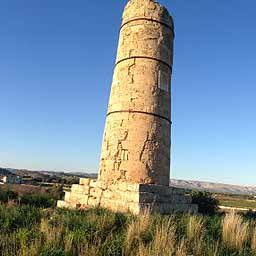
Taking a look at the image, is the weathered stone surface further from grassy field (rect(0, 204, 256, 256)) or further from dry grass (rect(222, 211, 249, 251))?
dry grass (rect(222, 211, 249, 251))

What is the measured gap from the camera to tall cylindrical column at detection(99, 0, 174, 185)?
29.6 ft

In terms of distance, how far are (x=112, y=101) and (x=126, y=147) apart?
1.45 meters

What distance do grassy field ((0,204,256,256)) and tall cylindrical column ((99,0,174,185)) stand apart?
184 centimetres

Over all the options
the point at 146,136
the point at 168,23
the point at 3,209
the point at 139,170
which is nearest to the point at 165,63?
the point at 168,23

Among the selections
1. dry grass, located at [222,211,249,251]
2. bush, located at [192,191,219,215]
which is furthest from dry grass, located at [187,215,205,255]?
bush, located at [192,191,219,215]

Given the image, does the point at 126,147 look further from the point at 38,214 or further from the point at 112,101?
the point at 38,214

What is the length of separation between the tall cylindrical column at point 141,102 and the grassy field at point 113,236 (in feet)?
6.05

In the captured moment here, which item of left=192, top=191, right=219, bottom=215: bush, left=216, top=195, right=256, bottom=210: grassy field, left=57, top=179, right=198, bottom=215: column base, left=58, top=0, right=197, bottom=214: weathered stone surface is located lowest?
left=216, top=195, right=256, bottom=210: grassy field

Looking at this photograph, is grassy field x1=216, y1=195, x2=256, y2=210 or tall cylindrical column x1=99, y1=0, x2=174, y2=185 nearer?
tall cylindrical column x1=99, y1=0, x2=174, y2=185

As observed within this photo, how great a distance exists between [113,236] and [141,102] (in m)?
4.08

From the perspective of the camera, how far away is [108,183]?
9086 millimetres

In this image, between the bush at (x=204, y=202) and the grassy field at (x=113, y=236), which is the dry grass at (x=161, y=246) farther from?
the bush at (x=204, y=202)

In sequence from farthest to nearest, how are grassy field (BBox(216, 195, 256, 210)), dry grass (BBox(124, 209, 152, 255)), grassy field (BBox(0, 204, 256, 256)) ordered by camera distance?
grassy field (BBox(216, 195, 256, 210)) < dry grass (BBox(124, 209, 152, 255)) < grassy field (BBox(0, 204, 256, 256))

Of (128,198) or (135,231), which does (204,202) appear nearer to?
(128,198)
